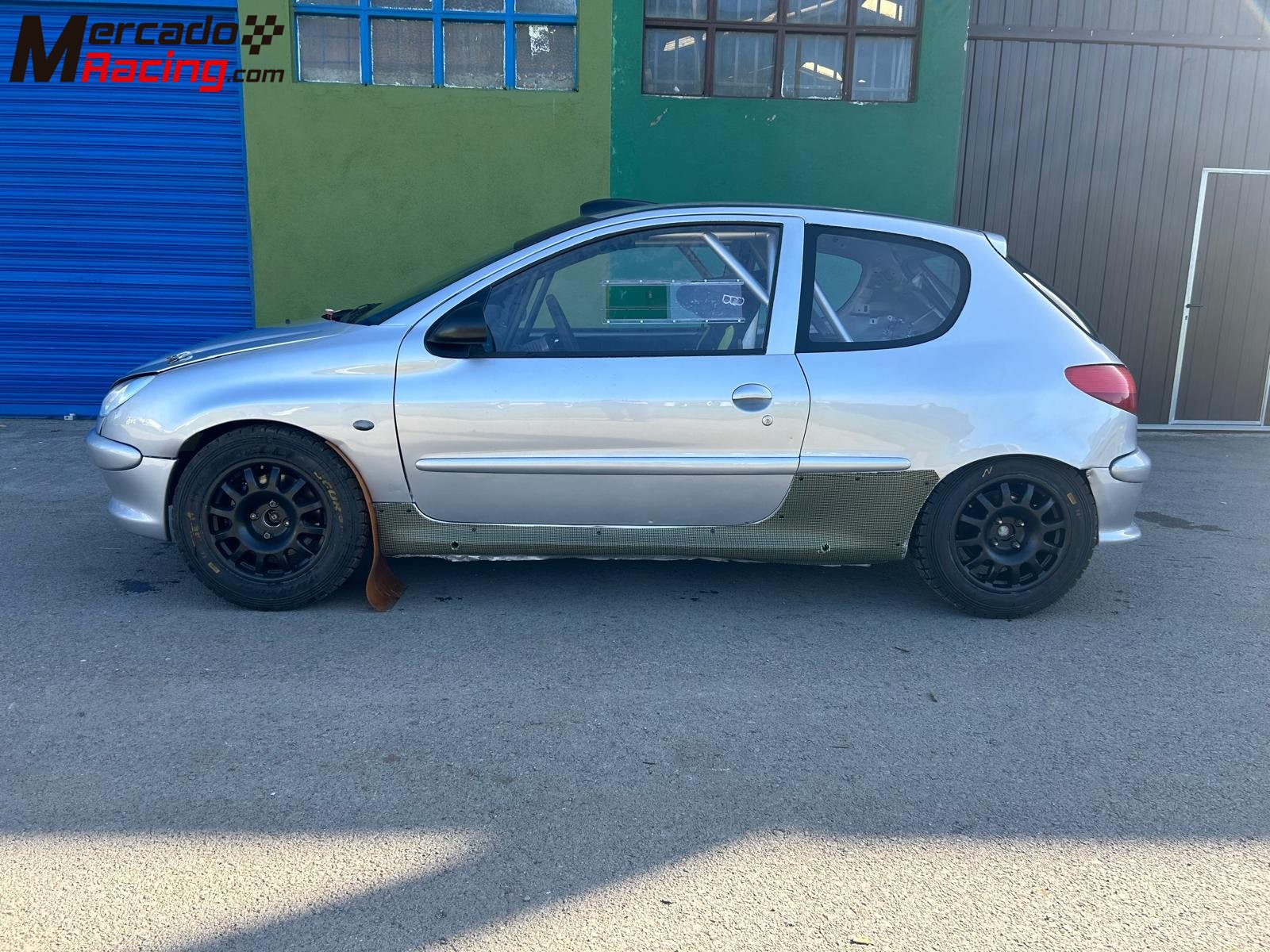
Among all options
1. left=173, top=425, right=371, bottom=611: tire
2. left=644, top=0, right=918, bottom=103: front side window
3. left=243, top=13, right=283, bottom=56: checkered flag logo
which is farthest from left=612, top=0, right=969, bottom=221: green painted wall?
left=173, top=425, right=371, bottom=611: tire

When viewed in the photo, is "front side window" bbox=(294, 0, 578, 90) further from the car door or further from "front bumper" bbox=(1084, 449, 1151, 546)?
"front bumper" bbox=(1084, 449, 1151, 546)

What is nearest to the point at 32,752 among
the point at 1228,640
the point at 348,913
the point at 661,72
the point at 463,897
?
the point at 348,913

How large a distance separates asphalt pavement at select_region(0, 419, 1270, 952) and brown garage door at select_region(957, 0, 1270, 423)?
175 inches

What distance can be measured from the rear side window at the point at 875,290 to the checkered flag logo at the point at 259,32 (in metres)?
5.48

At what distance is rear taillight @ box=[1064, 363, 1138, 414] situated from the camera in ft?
13.9

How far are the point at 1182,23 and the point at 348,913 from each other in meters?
9.03

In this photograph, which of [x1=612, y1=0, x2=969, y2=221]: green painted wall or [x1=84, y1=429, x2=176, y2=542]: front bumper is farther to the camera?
[x1=612, y1=0, x2=969, y2=221]: green painted wall

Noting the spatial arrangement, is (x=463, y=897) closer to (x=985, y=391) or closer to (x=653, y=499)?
(x=653, y=499)

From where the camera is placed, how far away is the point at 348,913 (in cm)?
243

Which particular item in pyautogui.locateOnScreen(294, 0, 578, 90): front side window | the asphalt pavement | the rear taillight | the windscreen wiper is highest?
pyautogui.locateOnScreen(294, 0, 578, 90): front side window

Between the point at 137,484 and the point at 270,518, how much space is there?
555 mm

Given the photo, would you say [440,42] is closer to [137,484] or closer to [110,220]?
[110,220]

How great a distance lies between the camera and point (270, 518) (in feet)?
13.8

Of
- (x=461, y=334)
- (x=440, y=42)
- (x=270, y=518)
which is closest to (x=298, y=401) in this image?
(x=270, y=518)
